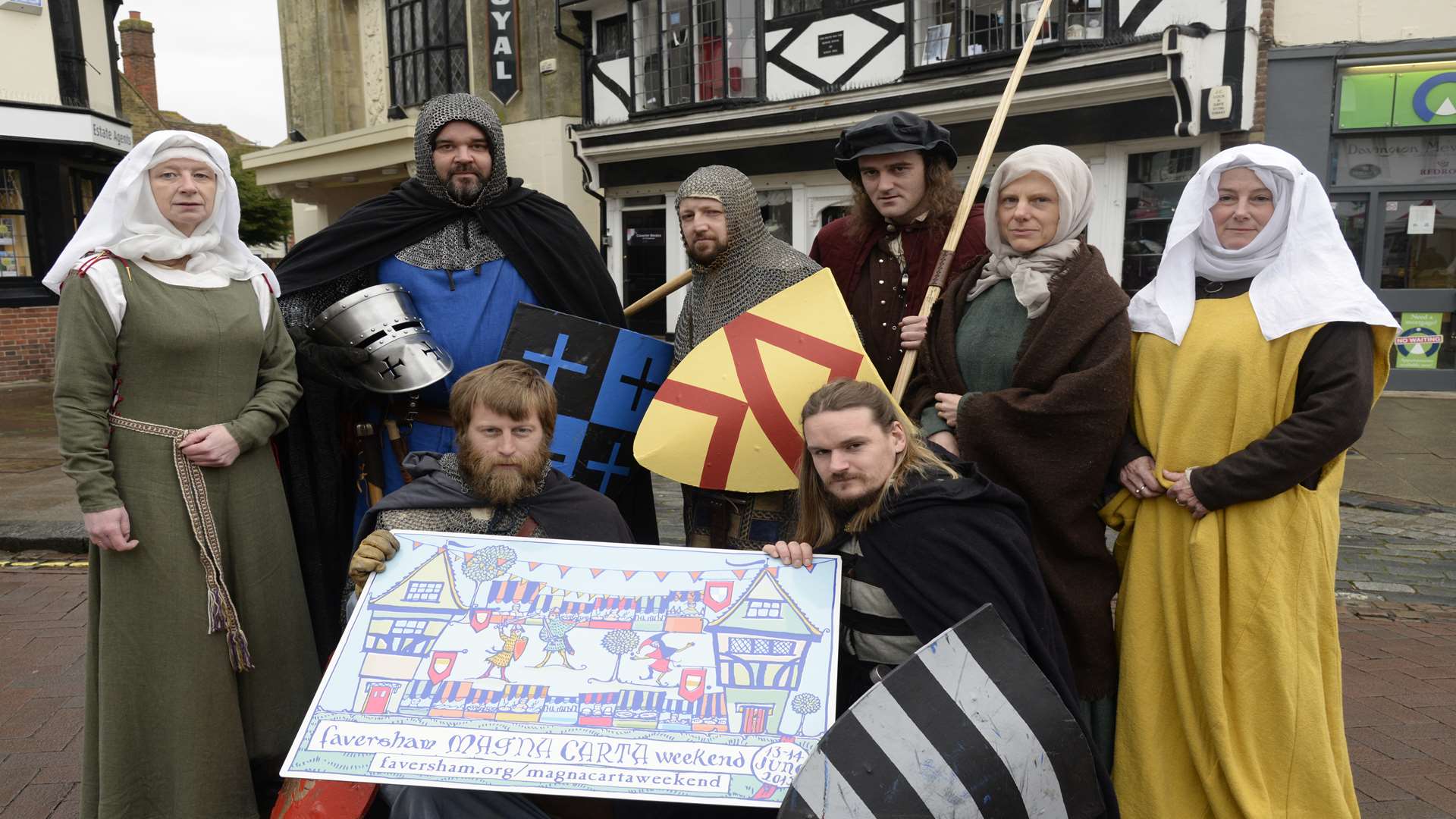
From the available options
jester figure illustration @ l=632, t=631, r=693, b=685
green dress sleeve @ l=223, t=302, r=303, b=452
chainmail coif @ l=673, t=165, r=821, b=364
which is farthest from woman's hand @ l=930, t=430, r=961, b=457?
green dress sleeve @ l=223, t=302, r=303, b=452

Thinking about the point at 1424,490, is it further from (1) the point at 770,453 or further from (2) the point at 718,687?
(2) the point at 718,687

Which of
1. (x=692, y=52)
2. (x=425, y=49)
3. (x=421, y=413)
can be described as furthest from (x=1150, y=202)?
(x=425, y=49)

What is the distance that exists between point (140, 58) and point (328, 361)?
86.3 ft

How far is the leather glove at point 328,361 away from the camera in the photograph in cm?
270

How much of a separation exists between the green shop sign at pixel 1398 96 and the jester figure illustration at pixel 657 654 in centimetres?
894

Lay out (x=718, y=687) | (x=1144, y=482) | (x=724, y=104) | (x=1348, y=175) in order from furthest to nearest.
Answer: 1. (x=724, y=104)
2. (x=1348, y=175)
3. (x=1144, y=482)
4. (x=718, y=687)

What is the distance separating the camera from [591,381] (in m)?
2.79

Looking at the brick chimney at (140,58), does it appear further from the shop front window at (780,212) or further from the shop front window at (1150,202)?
the shop front window at (1150,202)

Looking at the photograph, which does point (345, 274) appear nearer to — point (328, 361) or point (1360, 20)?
point (328, 361)

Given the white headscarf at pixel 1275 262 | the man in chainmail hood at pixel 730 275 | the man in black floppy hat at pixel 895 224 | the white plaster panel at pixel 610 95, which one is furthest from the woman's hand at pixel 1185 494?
the white plaster panel at pixel 610 95

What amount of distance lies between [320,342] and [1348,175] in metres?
9.13

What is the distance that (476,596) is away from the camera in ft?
6.72

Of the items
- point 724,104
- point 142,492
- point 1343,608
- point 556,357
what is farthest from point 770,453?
point 724,104

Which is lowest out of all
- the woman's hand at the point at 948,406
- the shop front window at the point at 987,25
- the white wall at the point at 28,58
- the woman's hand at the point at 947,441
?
the woman's hand at the point at 947,441
